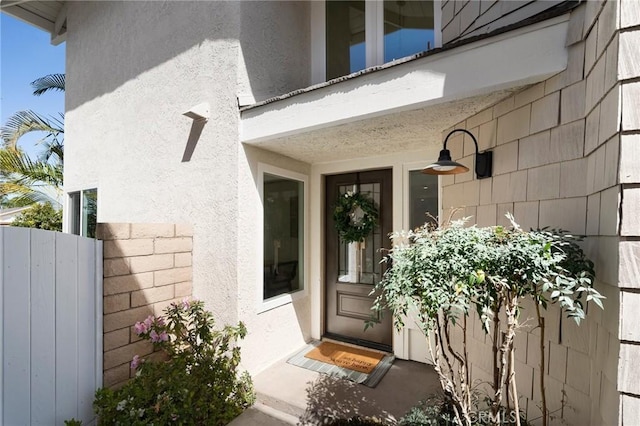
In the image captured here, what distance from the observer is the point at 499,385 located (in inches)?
88.7

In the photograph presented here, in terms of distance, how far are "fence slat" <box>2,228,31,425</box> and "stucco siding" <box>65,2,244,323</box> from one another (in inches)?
74.3

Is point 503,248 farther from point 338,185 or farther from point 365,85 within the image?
point 338,185

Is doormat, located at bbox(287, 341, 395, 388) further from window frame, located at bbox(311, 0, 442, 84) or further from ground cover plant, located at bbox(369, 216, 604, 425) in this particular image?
window frame, located at bbox(311, 0, 442, 84)

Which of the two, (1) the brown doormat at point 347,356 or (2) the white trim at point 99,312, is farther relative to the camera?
(1) the brown doormat at point 347,356

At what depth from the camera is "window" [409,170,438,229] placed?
14.8ft

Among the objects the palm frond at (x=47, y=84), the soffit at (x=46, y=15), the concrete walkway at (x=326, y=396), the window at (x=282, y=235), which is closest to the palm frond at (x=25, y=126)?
the palm frond at (x=47, y=84)

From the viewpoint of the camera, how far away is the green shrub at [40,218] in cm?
999

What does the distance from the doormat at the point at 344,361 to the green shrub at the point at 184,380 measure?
111 centimetres

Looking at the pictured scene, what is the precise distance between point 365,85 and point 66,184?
24.7 feet

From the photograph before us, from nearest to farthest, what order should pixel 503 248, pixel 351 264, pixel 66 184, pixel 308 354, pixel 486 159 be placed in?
1. pixel 503 248
2. pixel 486 159
3. pixel 308 354
4. pixel 351 264
5. pixel 66 184

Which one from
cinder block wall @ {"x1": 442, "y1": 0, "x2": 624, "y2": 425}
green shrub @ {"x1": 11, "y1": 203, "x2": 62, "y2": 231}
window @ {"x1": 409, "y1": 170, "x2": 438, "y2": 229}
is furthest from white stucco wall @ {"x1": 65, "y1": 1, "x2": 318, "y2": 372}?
green shrub @ {"x1": 11, "y1": 203, "x2": 62, "y2": 231}

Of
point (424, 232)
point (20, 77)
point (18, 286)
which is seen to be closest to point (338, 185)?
point (424, 232)

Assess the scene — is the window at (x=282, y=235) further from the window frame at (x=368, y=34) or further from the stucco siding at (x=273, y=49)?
the window frame at (x=368, y=34)

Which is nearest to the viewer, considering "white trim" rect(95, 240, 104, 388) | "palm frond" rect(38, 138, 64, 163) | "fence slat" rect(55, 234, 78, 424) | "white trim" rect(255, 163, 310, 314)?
"fence slat" rect(55, 234, 78, 424)
